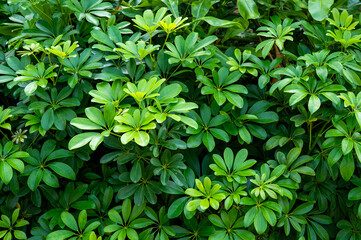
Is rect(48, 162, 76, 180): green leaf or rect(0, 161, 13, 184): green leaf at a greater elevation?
rect(0, 161, 13, 184): green leaf

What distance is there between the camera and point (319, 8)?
162cm

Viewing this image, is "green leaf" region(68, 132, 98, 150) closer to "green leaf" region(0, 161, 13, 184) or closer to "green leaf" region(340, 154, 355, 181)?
"green leaf" region(0, 161, 13, 184)

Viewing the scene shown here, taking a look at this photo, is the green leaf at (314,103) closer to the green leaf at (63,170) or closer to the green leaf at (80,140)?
the green leaf at (80,140)

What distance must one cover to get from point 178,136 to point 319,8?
2.59ft

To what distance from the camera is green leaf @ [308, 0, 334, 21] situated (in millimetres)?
1609

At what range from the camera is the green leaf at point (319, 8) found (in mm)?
1609

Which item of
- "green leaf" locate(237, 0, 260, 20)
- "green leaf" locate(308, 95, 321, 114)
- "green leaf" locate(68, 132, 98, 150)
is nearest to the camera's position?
"green leaf" locate(68, 132, 98, 150)

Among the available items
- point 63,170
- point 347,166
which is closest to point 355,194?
point 347,166

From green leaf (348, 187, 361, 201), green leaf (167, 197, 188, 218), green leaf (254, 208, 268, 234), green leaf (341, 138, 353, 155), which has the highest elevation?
green leaf (341, 138, 353, 155)

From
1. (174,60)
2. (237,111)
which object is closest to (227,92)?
(237,111)

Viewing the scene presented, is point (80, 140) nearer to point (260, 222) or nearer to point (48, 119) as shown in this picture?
point (48, 119)

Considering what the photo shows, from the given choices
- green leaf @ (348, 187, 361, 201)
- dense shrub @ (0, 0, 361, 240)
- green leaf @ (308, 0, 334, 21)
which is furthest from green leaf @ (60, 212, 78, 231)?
green leaf @ (308, 0, 334, 21)

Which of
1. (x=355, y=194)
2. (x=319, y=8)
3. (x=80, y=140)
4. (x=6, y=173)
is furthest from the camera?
(x=319, y=8)

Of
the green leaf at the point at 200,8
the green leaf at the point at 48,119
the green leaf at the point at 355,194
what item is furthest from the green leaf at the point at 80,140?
the green leaf at the point at 355,194
